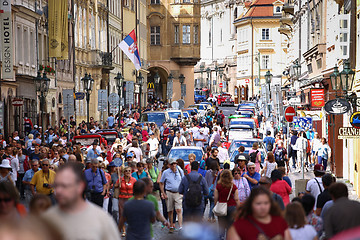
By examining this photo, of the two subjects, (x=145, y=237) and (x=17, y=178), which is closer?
(x=145, y=237)

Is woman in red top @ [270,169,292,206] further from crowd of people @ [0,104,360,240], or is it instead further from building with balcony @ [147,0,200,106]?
building with balcony @ [147,0,200,106]

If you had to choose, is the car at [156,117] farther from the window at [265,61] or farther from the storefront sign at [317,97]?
the window at [265,61]

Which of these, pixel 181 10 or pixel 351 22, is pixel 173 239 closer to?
pixel 351 22

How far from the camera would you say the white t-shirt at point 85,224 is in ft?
19.8

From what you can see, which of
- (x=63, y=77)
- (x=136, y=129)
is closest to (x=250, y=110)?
(x=63, y=77)

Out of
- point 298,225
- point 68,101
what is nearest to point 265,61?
point 68,101

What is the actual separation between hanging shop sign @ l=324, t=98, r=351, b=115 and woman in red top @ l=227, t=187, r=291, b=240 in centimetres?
1577

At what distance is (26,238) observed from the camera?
4711 mm

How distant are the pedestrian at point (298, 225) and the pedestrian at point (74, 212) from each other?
3.00 metres

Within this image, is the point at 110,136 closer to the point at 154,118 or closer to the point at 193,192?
the point at 154,118

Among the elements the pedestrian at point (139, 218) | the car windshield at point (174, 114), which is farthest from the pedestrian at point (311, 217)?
the car windshield at point (174, 114)

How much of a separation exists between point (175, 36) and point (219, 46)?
45.4 meters

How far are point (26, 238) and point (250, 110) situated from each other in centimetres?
6199

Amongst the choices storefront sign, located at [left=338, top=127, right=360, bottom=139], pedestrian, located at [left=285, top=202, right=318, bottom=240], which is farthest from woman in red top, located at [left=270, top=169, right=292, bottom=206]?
storefront sign, located at [left=338, top=127, right=360, bottom=139]
